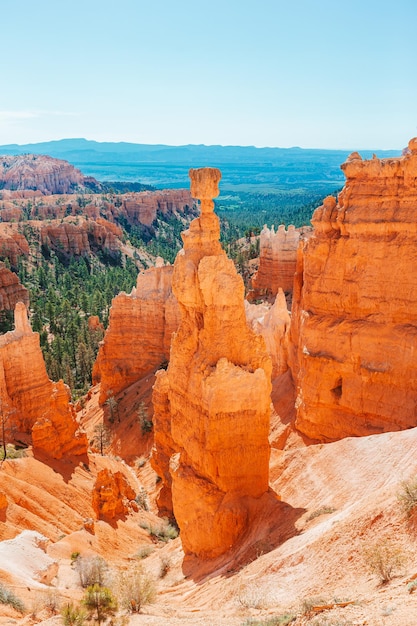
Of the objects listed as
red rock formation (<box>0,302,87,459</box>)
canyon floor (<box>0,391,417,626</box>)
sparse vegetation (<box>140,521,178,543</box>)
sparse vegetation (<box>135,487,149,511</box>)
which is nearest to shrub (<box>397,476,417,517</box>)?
canyon floor (<box>0,391,417,626</box>)

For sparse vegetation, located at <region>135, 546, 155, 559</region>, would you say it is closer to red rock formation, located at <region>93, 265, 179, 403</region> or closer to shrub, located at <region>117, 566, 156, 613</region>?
shrub, located at <region>117, 566, 156, 613</region>

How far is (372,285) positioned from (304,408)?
14.2 ft

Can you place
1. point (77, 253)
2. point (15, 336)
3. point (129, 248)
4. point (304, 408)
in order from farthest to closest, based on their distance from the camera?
point (129, 248) < point (77, 253) < point (15, 336) < point (304, 408)

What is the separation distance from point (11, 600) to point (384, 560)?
606 cm

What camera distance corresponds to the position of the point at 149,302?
94.5 feet

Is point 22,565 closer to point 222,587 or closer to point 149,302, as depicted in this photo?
point 222,587

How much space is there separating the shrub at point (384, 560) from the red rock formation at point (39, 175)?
16016 centimetres

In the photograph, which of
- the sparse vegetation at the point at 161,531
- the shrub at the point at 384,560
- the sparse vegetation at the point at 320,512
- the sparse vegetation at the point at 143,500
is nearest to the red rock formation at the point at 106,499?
the sparse vegetation at the point at 161,531

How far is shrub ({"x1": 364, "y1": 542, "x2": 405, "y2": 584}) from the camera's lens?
6.55m

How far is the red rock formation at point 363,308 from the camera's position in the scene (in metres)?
15.3

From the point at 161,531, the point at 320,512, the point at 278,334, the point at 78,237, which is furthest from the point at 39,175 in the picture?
the point at 320,512

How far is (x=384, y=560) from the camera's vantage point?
660 centimetres

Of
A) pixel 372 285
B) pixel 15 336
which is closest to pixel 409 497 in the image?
pixel 372 285

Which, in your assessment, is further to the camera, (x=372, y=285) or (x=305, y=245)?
(x=305, y=245)
